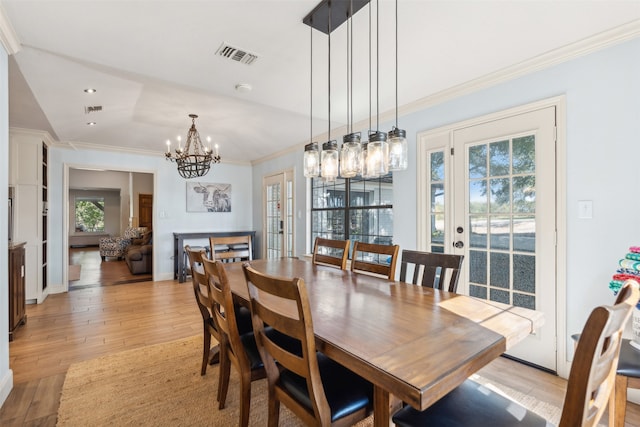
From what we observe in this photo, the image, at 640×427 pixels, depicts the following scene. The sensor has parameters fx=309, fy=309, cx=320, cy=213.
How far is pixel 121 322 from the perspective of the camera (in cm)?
344

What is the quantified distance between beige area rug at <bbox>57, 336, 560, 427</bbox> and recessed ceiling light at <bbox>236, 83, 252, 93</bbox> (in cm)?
240

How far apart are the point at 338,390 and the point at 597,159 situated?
225cm

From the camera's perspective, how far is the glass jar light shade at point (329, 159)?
6.71 ft

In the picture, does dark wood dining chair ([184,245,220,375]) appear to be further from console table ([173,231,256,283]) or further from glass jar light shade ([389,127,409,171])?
console table ([173,231,256,283])

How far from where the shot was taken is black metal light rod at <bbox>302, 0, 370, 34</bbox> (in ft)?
5.70

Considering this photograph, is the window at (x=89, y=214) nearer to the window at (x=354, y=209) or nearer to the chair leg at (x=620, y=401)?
the window at (x=354, y=209)

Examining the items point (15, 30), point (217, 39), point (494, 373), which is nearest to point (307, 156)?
point (217, 39)

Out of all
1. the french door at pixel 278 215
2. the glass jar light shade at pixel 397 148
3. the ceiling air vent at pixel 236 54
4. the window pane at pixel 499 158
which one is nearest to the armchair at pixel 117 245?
the french door at pixel 278 215

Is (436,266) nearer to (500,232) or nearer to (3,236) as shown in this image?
(500,232)

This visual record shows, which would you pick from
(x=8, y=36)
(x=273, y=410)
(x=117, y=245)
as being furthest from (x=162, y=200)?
(x=273, y=410)

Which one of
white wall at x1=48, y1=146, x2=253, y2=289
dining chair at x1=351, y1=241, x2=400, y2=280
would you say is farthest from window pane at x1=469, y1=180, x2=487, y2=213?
white wall at x1=48, y1=146, x2=253, y2=289

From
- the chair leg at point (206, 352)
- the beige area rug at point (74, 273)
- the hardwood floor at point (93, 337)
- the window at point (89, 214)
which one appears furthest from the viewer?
the window at point (89, 214)

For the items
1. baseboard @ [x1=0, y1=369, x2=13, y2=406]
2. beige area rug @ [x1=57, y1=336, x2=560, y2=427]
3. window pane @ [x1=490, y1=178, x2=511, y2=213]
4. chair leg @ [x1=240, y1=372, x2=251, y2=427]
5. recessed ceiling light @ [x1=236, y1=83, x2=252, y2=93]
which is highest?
recessed ceiling light @ [x1=236, y1=83, x2=252, y2=93]

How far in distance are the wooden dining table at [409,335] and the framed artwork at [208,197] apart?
470 centimetres
